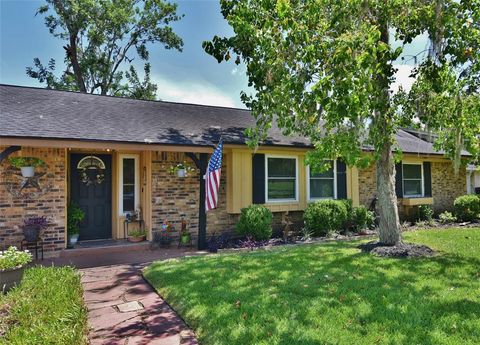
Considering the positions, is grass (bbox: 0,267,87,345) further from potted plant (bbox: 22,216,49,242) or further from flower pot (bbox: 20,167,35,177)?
flower pot (bbox: 20,167,35,177)

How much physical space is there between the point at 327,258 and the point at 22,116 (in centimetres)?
726

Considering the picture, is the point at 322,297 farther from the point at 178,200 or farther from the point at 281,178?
the point at 281,178

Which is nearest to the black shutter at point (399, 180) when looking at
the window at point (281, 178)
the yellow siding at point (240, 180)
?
the window at point (281, 178)

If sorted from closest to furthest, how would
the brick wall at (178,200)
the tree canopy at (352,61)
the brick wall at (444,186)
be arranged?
1. the tree canopy at (352,61)
2. the brick wall at (178,200)
3. the brick wall at (444,186)

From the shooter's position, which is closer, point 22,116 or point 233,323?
point 233,323

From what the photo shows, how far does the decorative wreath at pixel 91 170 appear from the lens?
343 inches

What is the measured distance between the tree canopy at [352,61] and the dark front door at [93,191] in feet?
13.9

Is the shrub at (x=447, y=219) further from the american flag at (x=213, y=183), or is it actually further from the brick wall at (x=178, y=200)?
the american flag at (x=213, y=183)

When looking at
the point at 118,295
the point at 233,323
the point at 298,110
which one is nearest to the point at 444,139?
the point at 298,110

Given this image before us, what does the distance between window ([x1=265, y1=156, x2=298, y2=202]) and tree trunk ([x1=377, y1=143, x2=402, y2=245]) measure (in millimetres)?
3401

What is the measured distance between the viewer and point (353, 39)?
4.75 m

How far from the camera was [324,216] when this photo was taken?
31.6ft

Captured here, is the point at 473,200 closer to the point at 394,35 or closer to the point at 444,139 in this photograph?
the point at 444,139

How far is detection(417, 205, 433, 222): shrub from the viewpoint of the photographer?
497 inches
